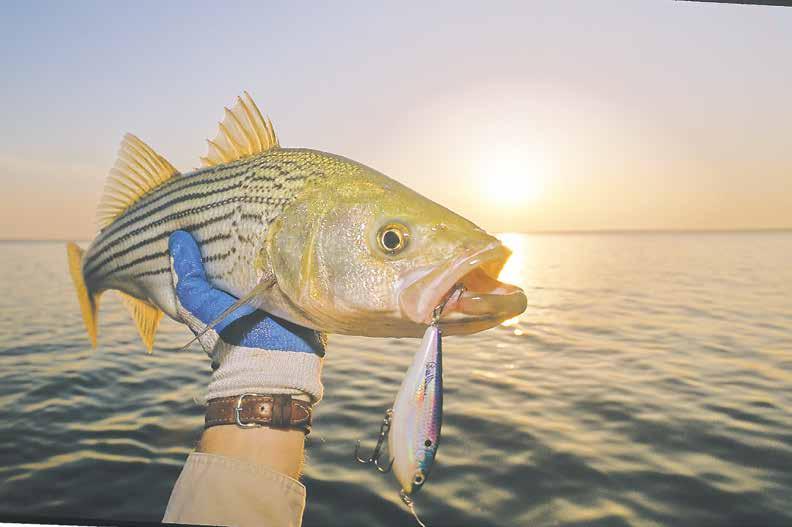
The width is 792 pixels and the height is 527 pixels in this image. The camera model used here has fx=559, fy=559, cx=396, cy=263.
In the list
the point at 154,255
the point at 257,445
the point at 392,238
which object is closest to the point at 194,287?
the point at 154,255

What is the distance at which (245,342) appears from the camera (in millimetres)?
2371

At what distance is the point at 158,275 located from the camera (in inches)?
101

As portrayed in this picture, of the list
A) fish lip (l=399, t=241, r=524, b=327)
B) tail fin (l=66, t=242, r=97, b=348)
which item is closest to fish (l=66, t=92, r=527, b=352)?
fish lip (l=399, t=241, r=524, b=327)

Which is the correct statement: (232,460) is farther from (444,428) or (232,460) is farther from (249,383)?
(444,428)

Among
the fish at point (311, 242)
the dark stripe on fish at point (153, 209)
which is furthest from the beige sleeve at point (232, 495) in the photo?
the dark stripe on fish at point (153, 209)

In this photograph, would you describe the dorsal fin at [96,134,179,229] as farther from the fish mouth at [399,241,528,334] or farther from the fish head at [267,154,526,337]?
the fish mouth at [399,241,528,334]

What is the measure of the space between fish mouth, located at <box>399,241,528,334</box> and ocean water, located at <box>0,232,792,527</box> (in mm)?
276

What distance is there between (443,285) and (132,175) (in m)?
→ 1.90

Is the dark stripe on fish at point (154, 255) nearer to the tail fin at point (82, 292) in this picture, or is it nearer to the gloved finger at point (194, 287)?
the gloved finger at point (194, 287)

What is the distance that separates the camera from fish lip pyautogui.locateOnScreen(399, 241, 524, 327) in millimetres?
1704

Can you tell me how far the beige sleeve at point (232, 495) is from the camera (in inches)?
83.0

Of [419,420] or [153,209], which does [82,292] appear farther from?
[419,420]

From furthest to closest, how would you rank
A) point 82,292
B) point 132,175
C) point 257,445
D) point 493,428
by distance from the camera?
point 493,428 < point 82,292 < point 132,175 < point 257,445

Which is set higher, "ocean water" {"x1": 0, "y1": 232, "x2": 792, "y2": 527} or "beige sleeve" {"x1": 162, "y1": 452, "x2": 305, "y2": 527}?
"beige sleeve" {"x1": 162, "y1": 452, "x2": 305, "y2": 527}
